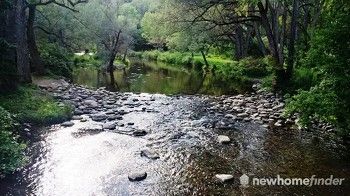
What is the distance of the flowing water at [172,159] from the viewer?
9141 mm

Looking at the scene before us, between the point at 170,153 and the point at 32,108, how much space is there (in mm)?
6917

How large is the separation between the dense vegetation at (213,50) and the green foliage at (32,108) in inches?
Result: 1.6

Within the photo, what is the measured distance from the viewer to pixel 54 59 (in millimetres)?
29797

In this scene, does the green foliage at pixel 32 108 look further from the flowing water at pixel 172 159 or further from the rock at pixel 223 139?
the rock at pixel 223 139

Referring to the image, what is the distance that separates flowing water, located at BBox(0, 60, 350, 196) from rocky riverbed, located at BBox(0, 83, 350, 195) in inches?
1.0

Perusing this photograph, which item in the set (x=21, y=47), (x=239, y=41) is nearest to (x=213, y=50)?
(x=239, y=41)

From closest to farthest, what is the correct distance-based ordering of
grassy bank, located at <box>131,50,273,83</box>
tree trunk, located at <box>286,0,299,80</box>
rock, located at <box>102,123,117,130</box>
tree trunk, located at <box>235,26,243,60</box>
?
rock, located at <box>102,123,117,130</box> → tree trunk, located at <box>286,0,299,80</box> → grassy bank, located at <box>131,50,273,83</box> → tree trunk, located at <box>235,26,243,60</box>

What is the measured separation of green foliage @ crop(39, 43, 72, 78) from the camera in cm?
2869

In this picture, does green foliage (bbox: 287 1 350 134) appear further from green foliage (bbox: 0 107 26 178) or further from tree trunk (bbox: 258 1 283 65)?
tree trunk (bbox: 258 1 283 65)

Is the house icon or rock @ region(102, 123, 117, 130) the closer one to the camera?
the house icon

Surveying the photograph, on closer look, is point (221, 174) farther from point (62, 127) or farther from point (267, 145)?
point (62, 127)

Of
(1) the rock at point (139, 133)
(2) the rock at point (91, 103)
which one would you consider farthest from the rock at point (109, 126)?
(2) the rock at point (91, 103)

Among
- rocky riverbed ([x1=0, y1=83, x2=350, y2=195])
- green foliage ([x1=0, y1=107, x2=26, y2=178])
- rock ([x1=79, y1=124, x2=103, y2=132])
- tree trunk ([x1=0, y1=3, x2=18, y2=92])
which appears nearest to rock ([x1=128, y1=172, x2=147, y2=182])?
rocky riverbed ([x1=0, y1=83, x2=350, y2=195])

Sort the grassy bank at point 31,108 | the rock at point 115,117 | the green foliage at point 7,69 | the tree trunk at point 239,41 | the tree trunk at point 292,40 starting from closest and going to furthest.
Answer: the grassy bank at point 31,108 < the green foliage at point 7,69 < the rock at point 115,117 < the tree trunk at point 292,40 < the tree trunk at point 239,41
